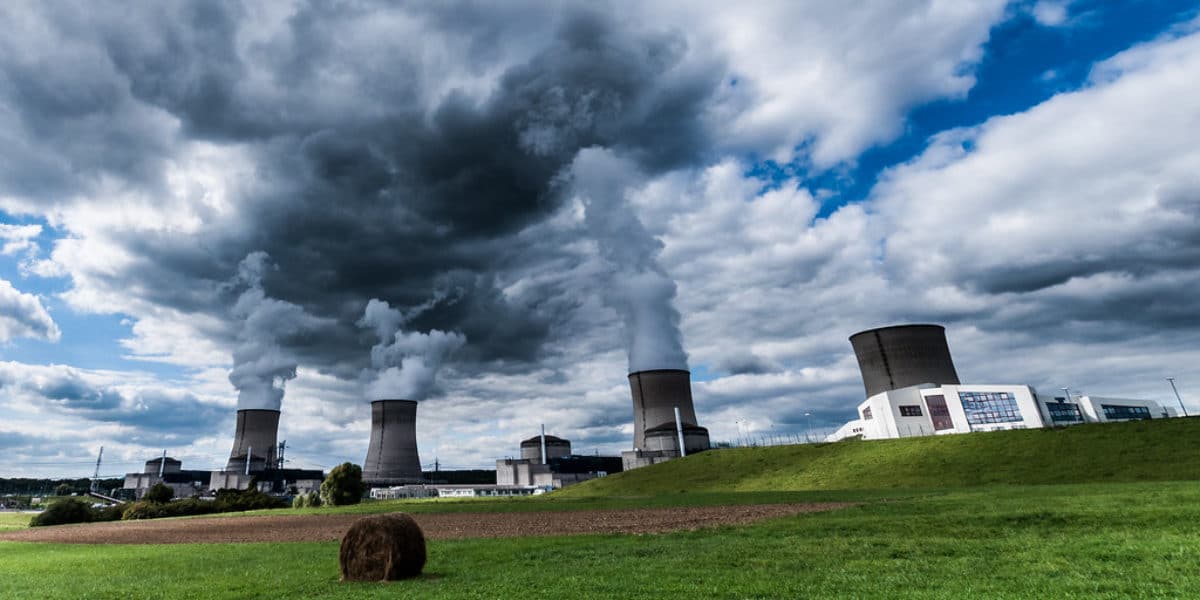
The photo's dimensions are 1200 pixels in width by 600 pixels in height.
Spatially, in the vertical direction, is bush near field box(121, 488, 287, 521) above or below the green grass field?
above

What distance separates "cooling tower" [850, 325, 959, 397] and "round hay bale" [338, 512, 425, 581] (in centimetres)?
8637

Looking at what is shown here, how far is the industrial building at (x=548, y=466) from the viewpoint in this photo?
124 meters

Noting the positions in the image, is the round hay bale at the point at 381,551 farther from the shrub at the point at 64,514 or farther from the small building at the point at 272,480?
the small building at the point at 272,480

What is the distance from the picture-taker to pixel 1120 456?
45.6 m

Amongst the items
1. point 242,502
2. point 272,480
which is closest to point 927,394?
point 242,502

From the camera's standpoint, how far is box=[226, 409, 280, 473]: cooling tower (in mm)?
108500

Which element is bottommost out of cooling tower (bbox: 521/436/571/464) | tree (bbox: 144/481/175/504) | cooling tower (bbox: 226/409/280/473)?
tree (bbox: 144/481/175/504)

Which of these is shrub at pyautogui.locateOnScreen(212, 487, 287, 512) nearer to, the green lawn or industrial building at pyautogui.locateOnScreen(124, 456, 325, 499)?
the green lawn

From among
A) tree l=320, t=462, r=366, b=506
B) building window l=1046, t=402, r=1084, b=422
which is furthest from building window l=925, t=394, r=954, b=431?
tree l=320, t=462, r=366, b=506

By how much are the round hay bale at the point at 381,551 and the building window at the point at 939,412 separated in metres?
89.8

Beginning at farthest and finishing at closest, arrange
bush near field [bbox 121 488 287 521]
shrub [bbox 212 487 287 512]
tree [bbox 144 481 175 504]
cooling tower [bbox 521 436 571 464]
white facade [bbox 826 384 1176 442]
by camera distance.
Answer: cooling tower [bbox 521 436 571 464] < white facade [bbox 826 384 1176 442] < tree [bbox 144 481 175 504] < shrub [bbox 212 487 287 512] < bush near field [bbox 121 488 287 521]

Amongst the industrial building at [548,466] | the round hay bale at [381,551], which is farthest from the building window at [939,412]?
the round hay bale at [381,551]

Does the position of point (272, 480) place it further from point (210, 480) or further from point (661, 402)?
point (661, 402)

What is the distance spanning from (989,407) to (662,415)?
5107 cm
